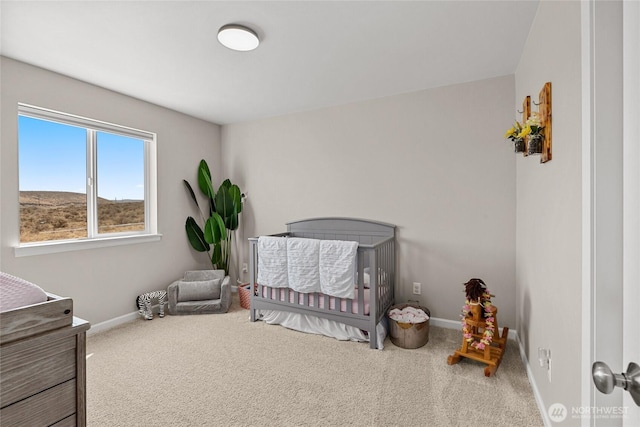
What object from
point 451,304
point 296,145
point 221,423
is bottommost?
point 221,423

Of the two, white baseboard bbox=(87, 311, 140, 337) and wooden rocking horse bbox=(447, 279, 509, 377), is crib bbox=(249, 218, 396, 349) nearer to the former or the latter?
wooden rocking horse bbox=(447, 279, 509, 377)

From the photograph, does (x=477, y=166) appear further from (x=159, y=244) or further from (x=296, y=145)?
(x=159, y=244)

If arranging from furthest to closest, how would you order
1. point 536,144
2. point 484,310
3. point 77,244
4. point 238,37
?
point 77,244 < point 484,310 < point 238,37 < point 536,144

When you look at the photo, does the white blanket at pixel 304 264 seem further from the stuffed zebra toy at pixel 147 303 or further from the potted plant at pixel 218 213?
the stuffed zebra toy at pixel 147 303

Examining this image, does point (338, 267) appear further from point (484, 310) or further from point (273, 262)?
point (484, 310)

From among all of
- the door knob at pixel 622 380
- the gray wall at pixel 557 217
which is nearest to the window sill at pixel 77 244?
the door knob at pixel 622 380

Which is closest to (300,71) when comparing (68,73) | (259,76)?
(259,76)

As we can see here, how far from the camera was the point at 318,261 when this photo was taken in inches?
103

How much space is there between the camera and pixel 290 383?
6.43 ft

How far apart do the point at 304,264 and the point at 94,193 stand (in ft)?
7.25

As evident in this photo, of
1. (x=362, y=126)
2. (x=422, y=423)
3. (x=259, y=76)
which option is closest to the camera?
(x=422, y=423)

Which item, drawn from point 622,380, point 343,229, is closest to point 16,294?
point 622,380

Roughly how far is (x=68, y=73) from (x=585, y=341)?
373 cm

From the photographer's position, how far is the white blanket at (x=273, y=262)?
279 centimetres
